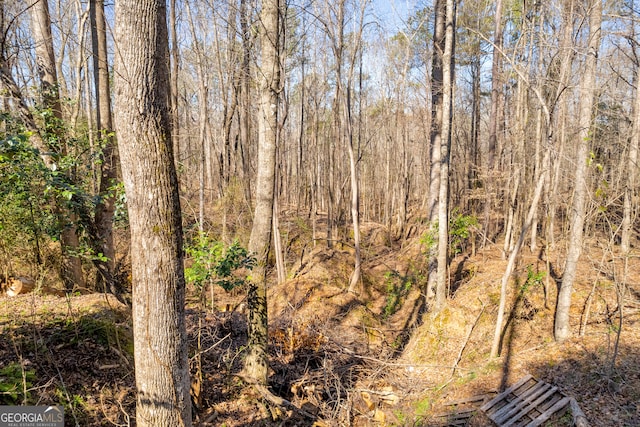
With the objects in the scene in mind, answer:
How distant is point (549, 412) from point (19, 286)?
885 cm

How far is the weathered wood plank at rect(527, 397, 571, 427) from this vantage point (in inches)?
197

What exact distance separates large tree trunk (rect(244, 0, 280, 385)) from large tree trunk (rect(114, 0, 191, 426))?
2.15 metres

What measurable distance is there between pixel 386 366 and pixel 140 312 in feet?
19.0

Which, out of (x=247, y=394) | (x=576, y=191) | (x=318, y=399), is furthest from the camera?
(x=576, y=191)

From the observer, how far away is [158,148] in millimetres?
2783

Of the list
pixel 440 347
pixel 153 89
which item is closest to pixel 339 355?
pixel 440 347

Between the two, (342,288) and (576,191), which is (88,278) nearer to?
(342,288)

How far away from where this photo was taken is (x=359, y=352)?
7.81 meters

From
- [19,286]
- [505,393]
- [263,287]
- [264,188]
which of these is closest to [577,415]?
[505,393]

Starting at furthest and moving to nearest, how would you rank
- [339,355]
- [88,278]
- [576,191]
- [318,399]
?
[88,278] → [339,355] → [576,191] → [318,399]

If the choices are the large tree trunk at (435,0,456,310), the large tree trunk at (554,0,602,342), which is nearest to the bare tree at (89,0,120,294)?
the large tree trunk at (435,0,456,310)

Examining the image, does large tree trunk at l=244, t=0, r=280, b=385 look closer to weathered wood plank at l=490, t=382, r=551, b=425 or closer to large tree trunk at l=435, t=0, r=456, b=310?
weathered wood plank at l=490, t=382, r=551, b=425

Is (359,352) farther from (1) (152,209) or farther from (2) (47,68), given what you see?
(2) (47,68)

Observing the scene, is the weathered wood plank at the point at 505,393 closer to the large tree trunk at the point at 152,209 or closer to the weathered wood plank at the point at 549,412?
the weathered wood plank at the point at 549,412
